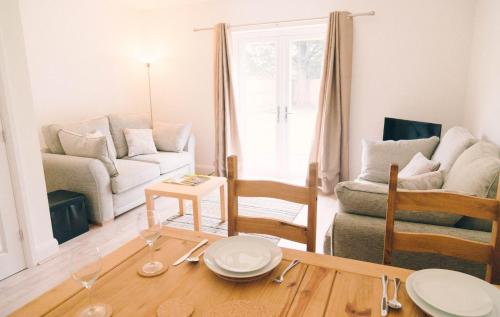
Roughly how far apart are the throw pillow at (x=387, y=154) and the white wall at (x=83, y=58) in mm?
3427

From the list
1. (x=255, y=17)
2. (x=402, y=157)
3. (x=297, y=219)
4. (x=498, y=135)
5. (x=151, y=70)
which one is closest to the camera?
(x=498, y=135)

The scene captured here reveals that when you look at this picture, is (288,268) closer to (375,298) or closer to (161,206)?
(375,298)

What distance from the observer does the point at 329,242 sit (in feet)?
6.48

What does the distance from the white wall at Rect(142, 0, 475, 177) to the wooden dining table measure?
328 cm

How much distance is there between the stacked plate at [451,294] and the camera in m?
0.86

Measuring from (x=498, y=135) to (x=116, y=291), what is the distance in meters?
2.87

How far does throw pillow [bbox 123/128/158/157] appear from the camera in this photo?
4.18 meters

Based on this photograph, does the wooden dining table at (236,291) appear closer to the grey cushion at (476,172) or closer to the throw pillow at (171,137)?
the grey cushion at (476,172)

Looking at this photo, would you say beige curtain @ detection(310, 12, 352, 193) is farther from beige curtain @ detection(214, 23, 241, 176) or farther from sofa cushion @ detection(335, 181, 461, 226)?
sofa cushion @ detection(335, 181, 461, 226)

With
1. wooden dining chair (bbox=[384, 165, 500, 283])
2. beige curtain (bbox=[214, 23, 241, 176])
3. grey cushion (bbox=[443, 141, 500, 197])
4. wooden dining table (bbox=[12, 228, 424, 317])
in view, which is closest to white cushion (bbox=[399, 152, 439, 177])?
grey cushion (bbox=[443, 141, 500, 197])

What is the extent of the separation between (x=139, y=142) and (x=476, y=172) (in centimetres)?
357

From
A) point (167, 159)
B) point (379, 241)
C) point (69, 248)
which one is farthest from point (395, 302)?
point (167, 159)

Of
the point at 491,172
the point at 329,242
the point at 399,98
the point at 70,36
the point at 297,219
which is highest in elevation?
the point at 70,36

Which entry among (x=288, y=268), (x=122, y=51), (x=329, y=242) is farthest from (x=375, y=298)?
(x=122, y=51)
